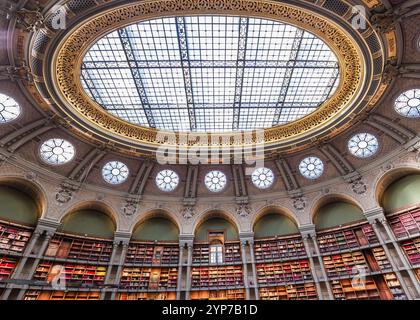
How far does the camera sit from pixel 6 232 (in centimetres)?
1442

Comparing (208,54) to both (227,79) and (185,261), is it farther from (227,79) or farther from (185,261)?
(185,261)

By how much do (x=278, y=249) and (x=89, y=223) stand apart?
13196 mm

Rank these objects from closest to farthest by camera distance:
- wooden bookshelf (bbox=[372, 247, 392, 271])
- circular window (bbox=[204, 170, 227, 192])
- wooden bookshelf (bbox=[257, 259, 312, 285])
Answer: wooden bookshelf (bbox=[372, 247, 392, 271]) → wooden bookshelf (bbox=[257, 259, 312, 285]) → circular window (bbox=[204, 170, 227, 192])

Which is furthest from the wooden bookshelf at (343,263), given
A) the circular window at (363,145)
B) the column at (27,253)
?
the column at (27,253)

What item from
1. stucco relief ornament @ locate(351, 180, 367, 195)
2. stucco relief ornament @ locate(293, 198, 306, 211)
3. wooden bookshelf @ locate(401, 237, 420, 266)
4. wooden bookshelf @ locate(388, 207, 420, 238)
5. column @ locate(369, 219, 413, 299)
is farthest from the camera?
stucco relief ornament @ locate(293, 198, 306, 211)

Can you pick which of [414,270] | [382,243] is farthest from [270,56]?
[414,270]

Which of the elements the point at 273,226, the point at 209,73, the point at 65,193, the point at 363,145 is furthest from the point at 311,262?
the point at 65,193

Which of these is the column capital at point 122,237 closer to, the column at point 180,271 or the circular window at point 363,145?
the column at point 180,271

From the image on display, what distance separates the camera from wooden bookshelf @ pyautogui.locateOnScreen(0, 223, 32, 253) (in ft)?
46.3

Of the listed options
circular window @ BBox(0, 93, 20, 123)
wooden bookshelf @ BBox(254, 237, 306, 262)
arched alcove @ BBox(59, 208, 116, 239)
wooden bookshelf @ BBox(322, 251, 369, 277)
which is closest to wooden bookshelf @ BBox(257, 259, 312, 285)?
wooden bookshelf @ BBox(254, 237, 306, 262)

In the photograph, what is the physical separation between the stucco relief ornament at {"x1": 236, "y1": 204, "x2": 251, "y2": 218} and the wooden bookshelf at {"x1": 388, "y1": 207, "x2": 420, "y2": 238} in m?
8.87

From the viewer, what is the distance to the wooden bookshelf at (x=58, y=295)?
44.5ft

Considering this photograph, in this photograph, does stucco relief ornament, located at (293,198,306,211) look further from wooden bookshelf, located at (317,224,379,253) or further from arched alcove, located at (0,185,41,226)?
arched alcove, located at (0,185,41,226)

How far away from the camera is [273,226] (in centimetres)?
1884
